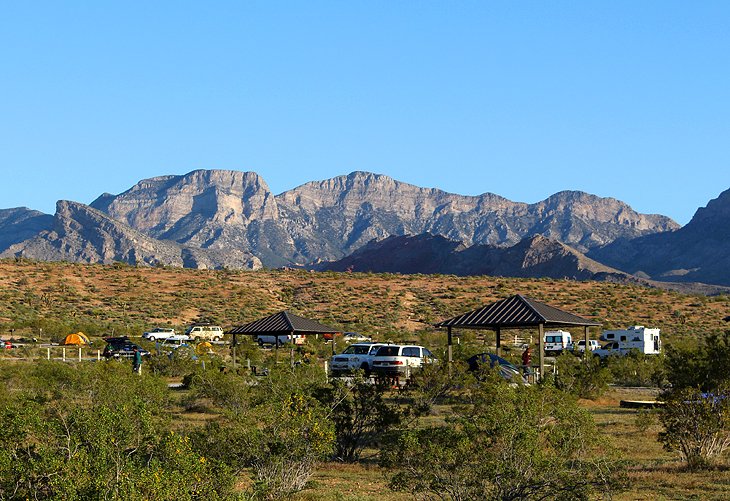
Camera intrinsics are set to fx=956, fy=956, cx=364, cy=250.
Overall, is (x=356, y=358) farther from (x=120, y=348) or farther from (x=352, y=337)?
(x=352, y=337)

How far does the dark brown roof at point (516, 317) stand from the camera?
98.2ft

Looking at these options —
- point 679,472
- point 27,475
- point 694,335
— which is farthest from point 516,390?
point 694,335

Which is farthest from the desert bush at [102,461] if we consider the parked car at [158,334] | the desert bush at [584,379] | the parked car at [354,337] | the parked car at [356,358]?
the parked car at [158,334]

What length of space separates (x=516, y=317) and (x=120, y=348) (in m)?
24.7

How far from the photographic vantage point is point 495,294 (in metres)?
79.6

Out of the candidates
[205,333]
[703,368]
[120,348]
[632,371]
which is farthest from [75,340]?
[703,368]

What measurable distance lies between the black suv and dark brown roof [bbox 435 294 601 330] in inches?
714

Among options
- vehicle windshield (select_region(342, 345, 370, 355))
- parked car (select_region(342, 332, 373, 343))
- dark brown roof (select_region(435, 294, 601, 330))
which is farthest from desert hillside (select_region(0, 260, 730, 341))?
dark brown roof (select_region(435, 294, 601, 330))

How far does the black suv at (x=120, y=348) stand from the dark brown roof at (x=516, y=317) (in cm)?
1812

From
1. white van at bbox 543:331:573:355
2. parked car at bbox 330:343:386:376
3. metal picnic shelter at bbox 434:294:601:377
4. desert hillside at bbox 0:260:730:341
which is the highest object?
desert hillside at bbox 0:260:730:341

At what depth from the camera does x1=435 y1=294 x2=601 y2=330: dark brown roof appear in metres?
29.9

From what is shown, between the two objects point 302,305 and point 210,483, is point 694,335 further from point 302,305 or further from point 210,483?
point 210,483

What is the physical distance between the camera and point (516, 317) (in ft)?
99.8

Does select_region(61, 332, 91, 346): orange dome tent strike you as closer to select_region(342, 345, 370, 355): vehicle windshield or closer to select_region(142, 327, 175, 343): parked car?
select_region(142, 327, 175, 343): parked car
